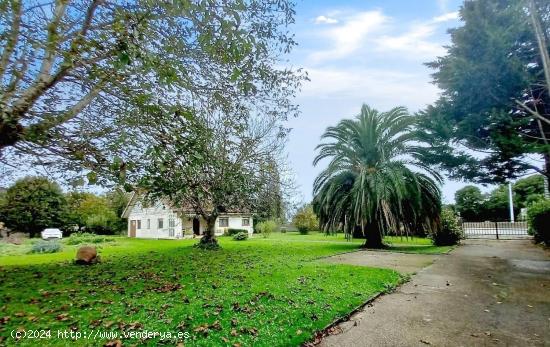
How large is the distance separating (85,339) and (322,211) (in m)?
15.3

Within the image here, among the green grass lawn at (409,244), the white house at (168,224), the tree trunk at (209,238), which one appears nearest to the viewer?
the green grass lawn at (409,244)

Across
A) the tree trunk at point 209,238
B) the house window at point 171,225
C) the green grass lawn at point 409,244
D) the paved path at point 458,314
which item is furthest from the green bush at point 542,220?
A: the house window at point 171,225

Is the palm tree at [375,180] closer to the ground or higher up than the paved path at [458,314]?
higher up

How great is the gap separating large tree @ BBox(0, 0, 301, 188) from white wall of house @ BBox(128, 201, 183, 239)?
1097 inches

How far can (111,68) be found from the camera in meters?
5.82

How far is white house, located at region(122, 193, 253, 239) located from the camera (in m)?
35.8

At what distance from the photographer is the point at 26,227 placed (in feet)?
118

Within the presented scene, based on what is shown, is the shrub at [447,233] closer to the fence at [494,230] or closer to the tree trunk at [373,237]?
the tree trunk at [373,237]

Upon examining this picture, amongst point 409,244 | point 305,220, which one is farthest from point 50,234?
point 409,244

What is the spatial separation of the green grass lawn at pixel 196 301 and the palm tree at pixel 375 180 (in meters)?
6.90

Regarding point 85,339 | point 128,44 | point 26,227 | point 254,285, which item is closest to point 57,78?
point 128,44

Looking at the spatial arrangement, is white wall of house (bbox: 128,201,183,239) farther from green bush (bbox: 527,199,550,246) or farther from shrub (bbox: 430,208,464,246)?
green bush (bbox: 527,199,550,246)

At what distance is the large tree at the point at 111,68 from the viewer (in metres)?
4.82

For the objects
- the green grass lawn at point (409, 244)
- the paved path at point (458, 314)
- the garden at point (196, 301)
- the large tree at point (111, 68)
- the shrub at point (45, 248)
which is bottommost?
the green grass lawn at point (409, 244)
